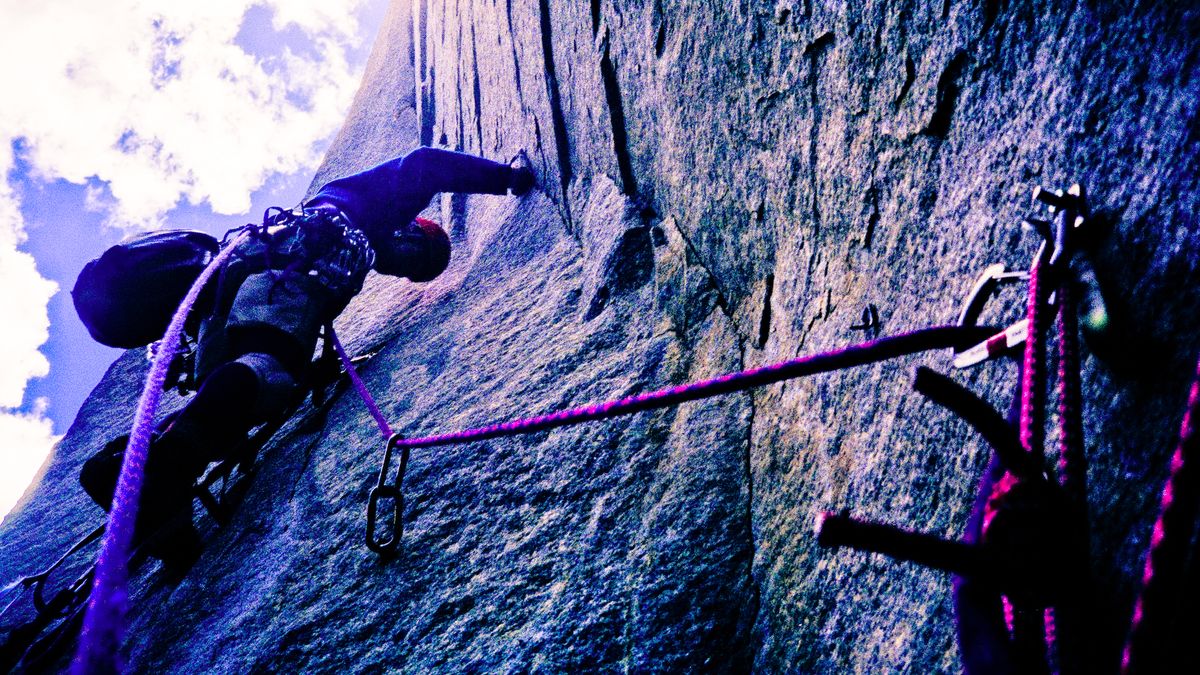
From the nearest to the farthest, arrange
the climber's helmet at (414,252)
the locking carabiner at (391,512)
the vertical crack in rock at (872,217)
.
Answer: the vertical crack in rock at (872,217) → the locking carabiner at (391,512) → the climber's helmet at (414,252)

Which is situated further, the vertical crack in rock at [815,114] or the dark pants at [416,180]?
the dark pants at [416,180]

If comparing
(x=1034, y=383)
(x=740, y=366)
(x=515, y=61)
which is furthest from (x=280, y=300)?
(x=1034, y=383)

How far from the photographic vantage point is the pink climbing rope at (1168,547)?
16.0 inches

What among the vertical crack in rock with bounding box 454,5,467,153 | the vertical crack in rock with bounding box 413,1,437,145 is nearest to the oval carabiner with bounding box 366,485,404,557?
the vertical crack in rock with bounding box 454,5,467,153

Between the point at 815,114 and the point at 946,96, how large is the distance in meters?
0.37

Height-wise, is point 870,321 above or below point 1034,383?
below

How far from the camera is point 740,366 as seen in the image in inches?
69.4

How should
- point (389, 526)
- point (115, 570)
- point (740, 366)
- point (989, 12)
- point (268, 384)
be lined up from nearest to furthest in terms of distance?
point (989, 12) < point (115, 570) < point (740, 366) < point (389, 526) < point (268, 384)

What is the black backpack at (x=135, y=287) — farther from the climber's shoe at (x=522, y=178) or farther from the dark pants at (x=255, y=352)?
the climber's shoe at (x=522, y=178)

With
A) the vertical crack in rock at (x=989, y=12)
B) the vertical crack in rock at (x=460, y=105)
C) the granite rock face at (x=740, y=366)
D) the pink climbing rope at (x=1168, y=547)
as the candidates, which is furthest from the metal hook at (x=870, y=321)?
the vertical crack in rock at (x=460, y=105)

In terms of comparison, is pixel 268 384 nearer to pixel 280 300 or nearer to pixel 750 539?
pixel 280 300

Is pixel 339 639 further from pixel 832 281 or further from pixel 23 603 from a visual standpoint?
pixel 23 603

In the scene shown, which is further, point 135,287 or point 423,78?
point 423,78

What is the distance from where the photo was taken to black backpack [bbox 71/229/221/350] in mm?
3111
